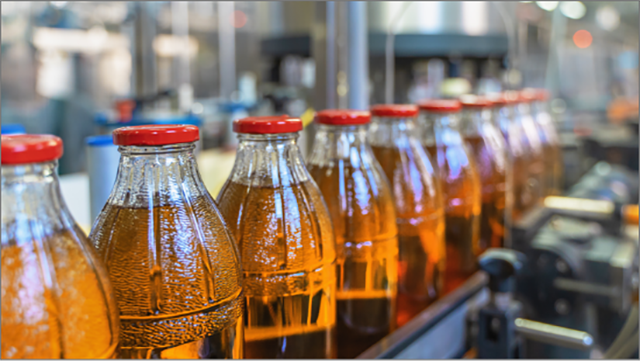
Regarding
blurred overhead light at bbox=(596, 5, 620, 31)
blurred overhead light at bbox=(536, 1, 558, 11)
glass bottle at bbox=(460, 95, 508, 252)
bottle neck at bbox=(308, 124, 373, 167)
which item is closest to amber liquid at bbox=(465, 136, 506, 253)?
glass bottle at bbox=(460, 95, 508, 252)

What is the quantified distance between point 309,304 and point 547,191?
36.1 inches

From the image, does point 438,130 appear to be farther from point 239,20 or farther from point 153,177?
point 239,20

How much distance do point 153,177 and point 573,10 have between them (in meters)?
2.19

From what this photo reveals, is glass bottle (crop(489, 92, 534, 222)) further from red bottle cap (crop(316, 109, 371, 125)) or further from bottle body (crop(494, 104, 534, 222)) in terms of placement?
red bottle cap (crop(316, 109, 371, 125))

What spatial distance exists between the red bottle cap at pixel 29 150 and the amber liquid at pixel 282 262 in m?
0.17

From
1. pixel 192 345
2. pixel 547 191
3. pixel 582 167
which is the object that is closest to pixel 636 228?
pixel 547 191

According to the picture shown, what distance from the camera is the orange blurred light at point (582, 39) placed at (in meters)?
2.50

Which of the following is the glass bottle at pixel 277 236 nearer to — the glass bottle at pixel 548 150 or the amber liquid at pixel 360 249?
the amber liquid at pixel 360 249

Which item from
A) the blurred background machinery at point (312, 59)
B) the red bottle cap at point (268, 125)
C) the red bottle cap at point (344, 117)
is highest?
the blurred background machinery at point (312, 59)

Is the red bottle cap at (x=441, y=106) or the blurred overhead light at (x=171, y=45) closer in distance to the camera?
the red bottle cap at (x=441, y=106)

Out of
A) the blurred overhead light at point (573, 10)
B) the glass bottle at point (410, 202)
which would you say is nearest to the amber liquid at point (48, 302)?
the glass bottle at point (410, 202)

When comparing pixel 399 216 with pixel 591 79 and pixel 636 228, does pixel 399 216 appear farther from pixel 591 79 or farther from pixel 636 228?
pixel 591 79

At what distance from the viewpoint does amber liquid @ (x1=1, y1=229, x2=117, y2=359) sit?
27cm

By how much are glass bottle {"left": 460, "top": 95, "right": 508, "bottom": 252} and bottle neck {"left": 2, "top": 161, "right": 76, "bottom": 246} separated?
66 cm
